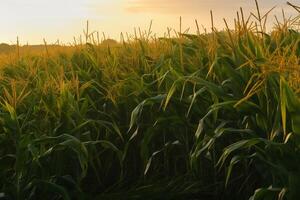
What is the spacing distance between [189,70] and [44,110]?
0.93m

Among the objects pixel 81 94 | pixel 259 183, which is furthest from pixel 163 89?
pixel 259 183

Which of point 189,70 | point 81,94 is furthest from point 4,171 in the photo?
point 189,70

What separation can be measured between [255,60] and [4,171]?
155 centimetres

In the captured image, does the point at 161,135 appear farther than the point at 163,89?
No

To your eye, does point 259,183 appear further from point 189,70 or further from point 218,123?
point 189,70

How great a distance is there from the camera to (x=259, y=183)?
2.66m

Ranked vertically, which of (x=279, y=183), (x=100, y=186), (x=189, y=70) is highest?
(x=189, y=70)

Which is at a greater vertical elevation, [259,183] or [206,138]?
[206,138]

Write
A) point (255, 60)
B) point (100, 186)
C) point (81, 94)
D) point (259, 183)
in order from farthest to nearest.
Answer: point (81, 94), point (100, 186), point (259, 183), point (255, 60)

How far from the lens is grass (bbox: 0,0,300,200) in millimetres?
2289

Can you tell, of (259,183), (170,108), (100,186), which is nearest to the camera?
(259,183)

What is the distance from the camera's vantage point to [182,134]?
2.93 metres

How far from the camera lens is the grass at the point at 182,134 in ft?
7.51

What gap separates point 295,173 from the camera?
7.06 feet
